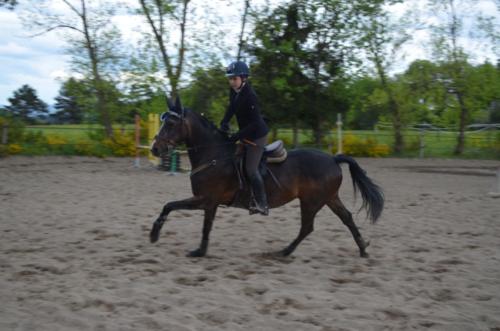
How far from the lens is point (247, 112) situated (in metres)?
6.74

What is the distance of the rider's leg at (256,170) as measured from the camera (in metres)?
6.80

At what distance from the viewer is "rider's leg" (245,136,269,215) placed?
22.3 feet

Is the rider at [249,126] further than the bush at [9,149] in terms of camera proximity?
No

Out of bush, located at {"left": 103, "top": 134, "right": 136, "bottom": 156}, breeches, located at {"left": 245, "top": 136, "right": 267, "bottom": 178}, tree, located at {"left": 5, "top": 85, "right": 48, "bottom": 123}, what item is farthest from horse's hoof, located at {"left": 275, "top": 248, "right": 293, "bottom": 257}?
tree, located at {"left": 5, "top": 85, "right": 48, "bottom": 123}

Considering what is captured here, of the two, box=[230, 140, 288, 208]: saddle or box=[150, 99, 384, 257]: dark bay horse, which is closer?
box=[150, 99, 384, 257]: dark bay horse

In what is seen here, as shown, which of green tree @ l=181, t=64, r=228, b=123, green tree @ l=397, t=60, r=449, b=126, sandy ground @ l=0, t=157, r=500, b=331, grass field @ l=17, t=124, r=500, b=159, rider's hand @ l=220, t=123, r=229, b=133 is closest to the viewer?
sandy ground @ l=0, t=157, r=500, b=331

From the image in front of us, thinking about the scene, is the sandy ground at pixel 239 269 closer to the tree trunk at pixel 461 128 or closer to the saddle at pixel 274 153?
the saddle at pixel 274 153

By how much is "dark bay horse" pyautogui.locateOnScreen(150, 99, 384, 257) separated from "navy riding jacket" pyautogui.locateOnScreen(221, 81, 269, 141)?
37 cm

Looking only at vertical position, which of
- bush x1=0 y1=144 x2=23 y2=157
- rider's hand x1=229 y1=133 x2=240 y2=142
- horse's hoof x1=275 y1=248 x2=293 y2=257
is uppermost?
rider's hand x1=229 y1=133 x2=240 y2=142

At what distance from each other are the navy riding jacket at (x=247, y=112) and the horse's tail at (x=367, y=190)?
1.40 m

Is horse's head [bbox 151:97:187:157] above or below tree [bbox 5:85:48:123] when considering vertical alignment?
below

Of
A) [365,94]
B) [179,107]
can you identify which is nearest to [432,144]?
[365,94]

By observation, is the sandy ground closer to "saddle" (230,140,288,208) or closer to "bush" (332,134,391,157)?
"saddle" (230,140,288,208)

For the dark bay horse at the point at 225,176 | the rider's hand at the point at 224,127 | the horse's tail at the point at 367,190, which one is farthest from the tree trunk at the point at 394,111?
the rider's hand at the point at 224,127
